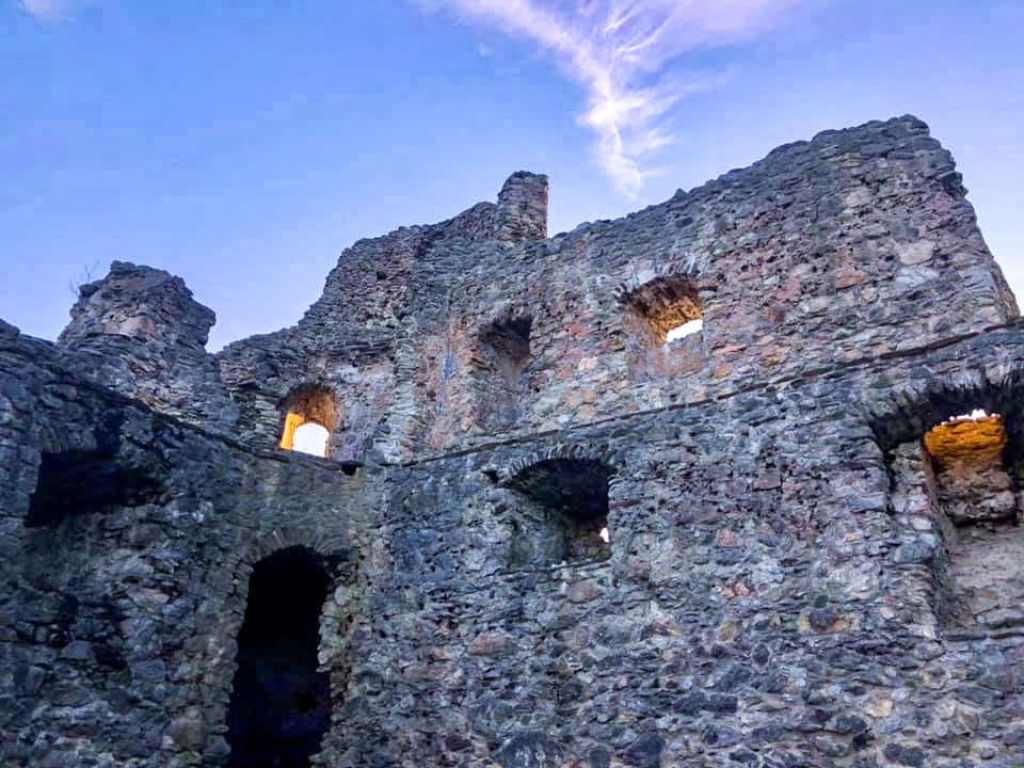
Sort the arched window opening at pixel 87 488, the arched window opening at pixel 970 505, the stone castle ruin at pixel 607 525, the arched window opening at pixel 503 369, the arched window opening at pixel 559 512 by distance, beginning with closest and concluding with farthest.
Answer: the stone castle ruin at pixel 607 525
the arched window opening at pixel 970 505
the arched window opening at pixel 87 488
the arched window opening at pixel 559 512
the arched window opening at pixel 503 369

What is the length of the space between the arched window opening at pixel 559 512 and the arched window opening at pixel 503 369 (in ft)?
4.11

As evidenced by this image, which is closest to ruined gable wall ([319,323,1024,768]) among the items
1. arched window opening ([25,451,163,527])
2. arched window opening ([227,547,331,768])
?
arched window opening ([227,547,331,768])

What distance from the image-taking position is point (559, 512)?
982cm

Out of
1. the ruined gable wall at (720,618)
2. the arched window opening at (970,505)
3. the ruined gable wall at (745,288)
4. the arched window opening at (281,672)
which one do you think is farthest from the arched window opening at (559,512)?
the arched window opening at (970,505)

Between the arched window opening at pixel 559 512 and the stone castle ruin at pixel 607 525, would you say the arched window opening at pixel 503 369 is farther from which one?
the arched window opening at pixel 559 512

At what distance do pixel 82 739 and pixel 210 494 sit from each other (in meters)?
2.44

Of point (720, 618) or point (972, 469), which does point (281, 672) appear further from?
point (972, 469)

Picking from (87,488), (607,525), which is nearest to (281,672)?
(87,488)

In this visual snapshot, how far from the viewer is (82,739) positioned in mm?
7297

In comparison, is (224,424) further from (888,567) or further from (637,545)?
(888,567)

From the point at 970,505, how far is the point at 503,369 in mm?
5528

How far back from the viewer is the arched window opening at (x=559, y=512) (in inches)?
360

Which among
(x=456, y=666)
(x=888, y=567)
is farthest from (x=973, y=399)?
(x=456, y=666)

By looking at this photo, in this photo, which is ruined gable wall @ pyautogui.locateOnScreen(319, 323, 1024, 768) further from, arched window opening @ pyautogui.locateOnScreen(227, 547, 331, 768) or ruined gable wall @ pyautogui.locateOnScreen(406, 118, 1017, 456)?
arched window opening @ pyautogui.locateOnScreen(227, 547, 331, 768)
